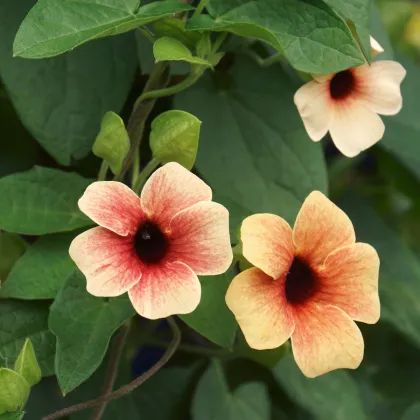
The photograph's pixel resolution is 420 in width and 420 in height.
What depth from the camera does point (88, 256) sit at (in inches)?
15.7

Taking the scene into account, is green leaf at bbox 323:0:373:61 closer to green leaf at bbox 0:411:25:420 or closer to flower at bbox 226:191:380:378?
flower at bbox 226:191:380:378

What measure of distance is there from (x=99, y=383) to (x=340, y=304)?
22 centimetres

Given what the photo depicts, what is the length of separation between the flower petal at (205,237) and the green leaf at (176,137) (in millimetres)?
50

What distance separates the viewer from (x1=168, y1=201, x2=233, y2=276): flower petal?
1.33ft

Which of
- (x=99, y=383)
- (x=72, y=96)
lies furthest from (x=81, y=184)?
(x=99, y=383)

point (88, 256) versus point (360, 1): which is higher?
point (360, 1)

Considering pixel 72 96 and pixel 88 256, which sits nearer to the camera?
pixel 88 256

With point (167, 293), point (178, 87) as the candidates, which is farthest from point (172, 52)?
point (167, 293)

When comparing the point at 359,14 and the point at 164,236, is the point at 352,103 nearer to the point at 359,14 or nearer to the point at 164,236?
the point at 359,14

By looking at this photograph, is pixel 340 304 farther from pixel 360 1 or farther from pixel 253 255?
pixel 360 1

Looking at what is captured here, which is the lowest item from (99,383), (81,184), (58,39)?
(99,383)

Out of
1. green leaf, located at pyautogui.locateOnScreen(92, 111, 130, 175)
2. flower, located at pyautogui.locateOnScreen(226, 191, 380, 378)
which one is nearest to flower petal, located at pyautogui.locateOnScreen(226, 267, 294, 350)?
flower, located at pyautogui.locateOnScreen(226, 191, 380, 378)

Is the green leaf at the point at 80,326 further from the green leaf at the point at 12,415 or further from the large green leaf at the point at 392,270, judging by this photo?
the large green leaf at the point at 392,270

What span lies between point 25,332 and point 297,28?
25 cm
